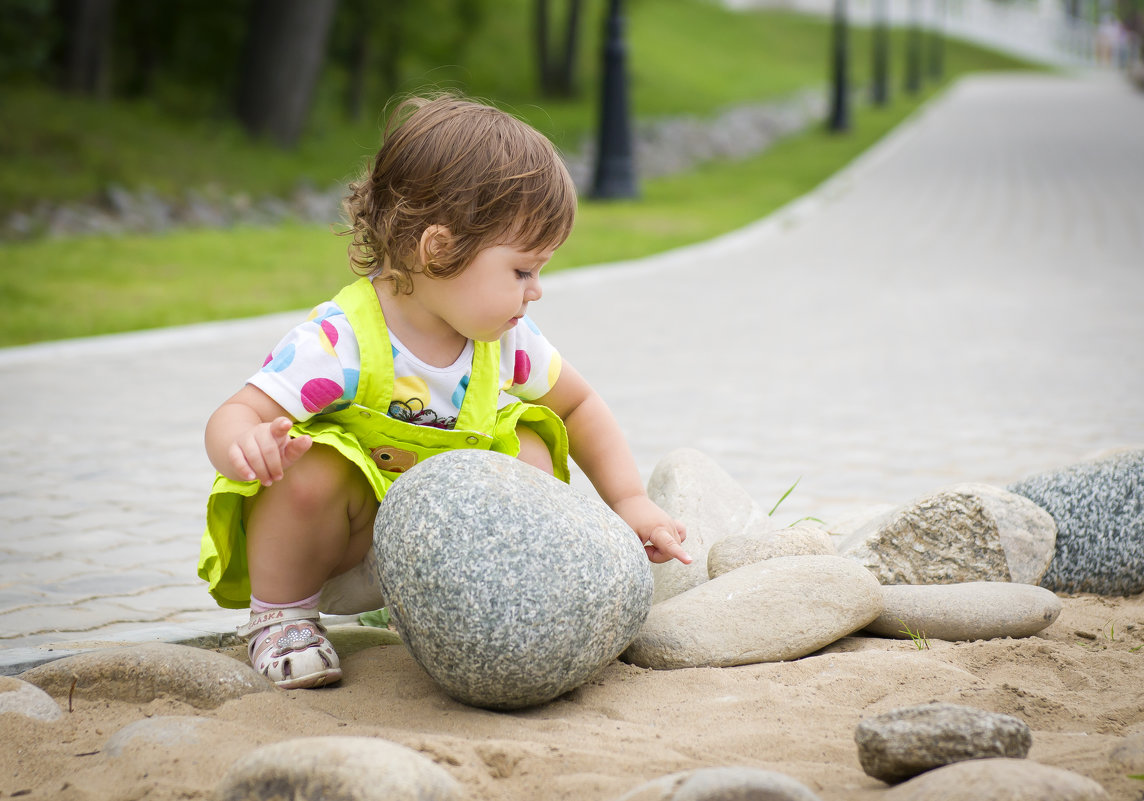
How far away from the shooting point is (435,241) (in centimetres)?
281

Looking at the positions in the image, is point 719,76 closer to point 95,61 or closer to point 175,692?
point 95,61

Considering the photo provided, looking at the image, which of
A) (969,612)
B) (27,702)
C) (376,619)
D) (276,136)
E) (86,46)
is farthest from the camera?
(276,136)

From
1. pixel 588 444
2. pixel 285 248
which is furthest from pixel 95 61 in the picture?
pixel 588 444

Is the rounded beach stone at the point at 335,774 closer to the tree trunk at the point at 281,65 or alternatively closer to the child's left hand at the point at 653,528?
the child's left hand at the point at 653,528

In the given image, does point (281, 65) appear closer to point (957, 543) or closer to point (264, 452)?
→ point (957, 543)

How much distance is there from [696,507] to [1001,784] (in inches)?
69.7

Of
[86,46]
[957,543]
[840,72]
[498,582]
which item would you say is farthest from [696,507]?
[840,72]

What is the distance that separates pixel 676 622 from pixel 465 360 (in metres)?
0.86

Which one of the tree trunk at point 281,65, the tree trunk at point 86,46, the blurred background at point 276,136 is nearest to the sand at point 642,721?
the blurred background at point 276,136

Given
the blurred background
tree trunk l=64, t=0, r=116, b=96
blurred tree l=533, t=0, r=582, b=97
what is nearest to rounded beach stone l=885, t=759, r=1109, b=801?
the blurred background

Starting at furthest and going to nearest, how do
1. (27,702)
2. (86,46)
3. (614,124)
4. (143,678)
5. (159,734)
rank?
1. (86,46)
2. (614,124)
3. (143,678)
4. (27,702)
5. (159,734)

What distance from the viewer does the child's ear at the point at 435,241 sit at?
2.81 m

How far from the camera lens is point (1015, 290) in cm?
1143

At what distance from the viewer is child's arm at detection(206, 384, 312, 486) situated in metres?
2.51
